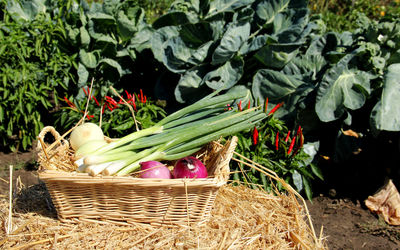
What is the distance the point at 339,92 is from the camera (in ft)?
11.1

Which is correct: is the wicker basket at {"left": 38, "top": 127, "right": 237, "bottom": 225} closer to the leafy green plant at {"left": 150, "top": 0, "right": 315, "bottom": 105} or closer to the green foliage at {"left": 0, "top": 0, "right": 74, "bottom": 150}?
the leafy green plant at {"left": 150, "top": 0, "right": 315, "bottom": 105}

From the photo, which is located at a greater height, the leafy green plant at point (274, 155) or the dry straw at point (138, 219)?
the dry straw at point (138, 219)

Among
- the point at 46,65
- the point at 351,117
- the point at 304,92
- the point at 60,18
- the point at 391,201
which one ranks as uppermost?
the point at 60,18

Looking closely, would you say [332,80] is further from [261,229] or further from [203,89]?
[261,229]

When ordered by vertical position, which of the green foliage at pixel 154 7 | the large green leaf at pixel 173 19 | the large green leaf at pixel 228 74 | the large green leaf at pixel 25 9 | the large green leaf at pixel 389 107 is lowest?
the large green leaf at pixel 389 107

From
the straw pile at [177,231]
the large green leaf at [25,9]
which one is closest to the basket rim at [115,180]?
the straw pile at [177,231]

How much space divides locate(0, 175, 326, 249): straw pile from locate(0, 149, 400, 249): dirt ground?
0.57 metres

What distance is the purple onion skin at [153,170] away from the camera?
6.70 ft

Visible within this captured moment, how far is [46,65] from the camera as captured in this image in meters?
3.93

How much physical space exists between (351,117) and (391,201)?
31.6 inches

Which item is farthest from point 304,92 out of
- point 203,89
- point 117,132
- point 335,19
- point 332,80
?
point 335,19

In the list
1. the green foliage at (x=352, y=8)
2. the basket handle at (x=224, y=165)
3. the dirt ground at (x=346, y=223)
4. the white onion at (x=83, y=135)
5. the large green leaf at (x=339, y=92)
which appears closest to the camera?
the basket handle at (x=224, y=165)

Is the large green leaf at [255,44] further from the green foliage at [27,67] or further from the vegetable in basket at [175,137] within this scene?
the green foliage at [27,67]

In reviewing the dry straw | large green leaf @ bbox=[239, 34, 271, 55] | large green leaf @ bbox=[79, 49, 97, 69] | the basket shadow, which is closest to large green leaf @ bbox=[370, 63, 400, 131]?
large green leaf @ bbox=[239, 34, 271, 55]
